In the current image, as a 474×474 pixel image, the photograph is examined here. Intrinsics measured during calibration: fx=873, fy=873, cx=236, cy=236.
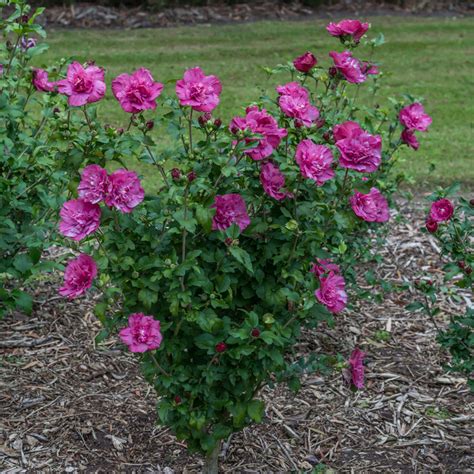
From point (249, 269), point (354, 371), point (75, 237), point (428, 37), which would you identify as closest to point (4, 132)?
point (75, 237)

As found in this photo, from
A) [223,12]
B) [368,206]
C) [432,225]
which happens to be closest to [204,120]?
[368,206]

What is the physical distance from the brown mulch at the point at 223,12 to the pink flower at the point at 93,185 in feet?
30.9

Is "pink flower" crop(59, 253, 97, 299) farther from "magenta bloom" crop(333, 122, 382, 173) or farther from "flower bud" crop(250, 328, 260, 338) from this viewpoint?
"magenta bloom" crop(333, 122, 382, 173)

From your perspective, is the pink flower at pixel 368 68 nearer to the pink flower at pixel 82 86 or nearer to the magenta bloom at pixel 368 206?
the magenta bloom at pixel 368 206

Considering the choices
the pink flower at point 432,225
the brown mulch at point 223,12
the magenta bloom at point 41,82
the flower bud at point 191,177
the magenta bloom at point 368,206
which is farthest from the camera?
the brown mulch at point 223,12

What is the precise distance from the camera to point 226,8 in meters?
12.3

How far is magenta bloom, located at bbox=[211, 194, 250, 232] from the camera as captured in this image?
2.54m

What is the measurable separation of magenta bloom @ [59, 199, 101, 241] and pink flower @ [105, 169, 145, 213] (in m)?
0.06

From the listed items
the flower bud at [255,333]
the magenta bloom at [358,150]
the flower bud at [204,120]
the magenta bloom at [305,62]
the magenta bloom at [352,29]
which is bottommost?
the flower bud at [255,333]

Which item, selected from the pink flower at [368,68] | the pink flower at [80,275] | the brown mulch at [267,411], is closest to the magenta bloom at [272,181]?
the pink flower at [80,275]

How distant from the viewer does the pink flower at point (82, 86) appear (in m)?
2.49

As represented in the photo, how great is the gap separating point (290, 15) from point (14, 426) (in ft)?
32.5

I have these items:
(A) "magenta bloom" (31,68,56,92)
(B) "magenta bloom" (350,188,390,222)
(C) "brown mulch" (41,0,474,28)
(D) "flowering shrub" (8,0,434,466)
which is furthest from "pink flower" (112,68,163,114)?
(C) "brown mulch" (41,0,474,28)

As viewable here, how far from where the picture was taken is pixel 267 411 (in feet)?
11.7
